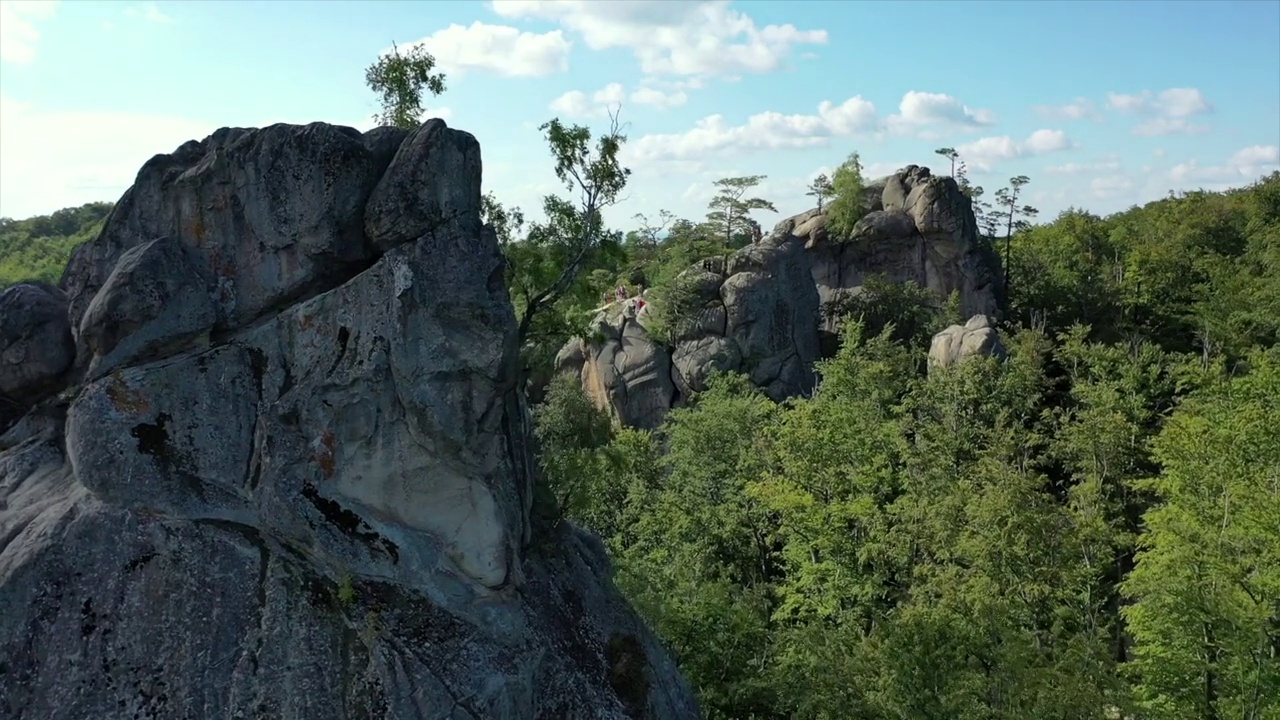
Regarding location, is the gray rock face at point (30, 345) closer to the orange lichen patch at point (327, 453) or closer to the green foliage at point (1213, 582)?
the orange lichen patch at point (327, 453)

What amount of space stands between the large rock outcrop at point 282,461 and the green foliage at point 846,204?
34704mm

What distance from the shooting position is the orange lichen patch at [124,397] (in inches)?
421

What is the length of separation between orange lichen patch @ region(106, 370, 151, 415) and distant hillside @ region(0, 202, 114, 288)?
144ft

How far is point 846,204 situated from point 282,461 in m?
37.7

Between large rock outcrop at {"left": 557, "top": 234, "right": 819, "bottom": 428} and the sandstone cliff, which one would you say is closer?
large rock outcrop at {"left": 557, "top": 234, "right": 819, "bottom": 428}

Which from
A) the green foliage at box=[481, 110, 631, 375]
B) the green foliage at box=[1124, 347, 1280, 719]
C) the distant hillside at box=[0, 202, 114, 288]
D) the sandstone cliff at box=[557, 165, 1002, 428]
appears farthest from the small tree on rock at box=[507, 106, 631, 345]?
the distant hillside at box=[0, 202, 114, 288]

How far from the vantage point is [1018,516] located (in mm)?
19922

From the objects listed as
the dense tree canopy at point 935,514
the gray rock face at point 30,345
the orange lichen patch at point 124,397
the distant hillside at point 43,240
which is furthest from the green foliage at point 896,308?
the distant hillside at point 43,240

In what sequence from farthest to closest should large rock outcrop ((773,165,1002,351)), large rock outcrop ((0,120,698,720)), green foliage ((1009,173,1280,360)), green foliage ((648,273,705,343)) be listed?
large rock outcrop ((773,165,1002,351))
green foliage ((1009,173,1280,360))
green foliage ((648,273,705,343))
large rock outcrop ((0,120,698,720))

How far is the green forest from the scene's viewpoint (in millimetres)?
16344

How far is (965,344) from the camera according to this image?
3469cm

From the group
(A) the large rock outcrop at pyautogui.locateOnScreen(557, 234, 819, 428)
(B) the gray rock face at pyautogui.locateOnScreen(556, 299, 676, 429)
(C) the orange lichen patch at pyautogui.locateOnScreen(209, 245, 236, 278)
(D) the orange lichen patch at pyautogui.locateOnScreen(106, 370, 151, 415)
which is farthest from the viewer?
(B) the gray rock face at pyautogui.locateOnScreen(556, 299, 676, 429)

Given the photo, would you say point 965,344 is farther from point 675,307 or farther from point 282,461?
point 282,461

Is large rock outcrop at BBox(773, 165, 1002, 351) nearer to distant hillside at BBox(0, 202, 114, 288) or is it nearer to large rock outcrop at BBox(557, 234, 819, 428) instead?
large rock outcrop at BBox(557, 234, 819, 428)
